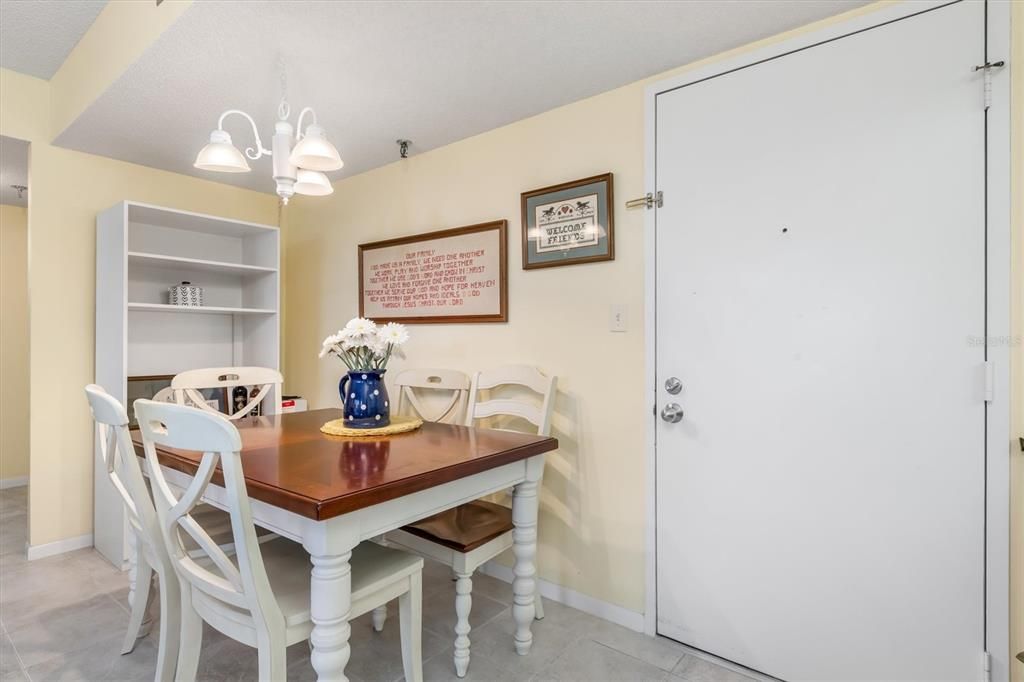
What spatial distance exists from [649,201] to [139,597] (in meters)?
2.36

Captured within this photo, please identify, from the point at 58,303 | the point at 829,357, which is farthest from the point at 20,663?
the point at 829,357

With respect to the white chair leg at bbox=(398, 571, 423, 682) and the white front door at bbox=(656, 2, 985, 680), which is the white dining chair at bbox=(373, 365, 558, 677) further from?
the white front door at bbox=(656, 2, 985, 680)

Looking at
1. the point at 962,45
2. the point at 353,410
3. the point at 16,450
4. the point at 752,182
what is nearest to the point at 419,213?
the point at 353,410

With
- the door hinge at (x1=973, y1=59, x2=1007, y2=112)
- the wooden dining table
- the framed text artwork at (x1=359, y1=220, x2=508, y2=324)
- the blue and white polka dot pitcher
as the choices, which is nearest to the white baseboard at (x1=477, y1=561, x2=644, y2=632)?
the wooden dining table

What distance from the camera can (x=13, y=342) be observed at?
383 cm

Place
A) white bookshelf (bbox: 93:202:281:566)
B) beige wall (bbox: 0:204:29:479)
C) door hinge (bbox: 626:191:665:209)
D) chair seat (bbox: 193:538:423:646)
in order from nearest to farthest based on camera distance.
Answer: chair seat (bbox: 193:538:423:646) < door hinge (bbox: 626:191:665:209) < white bookshelf (bbox: 93:202:281:566) < beige wall (bbox: 0:204:29:479)

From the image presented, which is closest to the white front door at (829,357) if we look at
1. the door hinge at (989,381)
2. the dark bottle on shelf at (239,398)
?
the door hinge at (989,381)

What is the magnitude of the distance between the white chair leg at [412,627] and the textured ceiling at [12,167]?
301 centimetres

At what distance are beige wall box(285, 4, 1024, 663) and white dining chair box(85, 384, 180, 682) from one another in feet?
4.64

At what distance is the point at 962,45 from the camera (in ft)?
4.72

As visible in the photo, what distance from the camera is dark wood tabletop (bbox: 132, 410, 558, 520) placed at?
1203 mm

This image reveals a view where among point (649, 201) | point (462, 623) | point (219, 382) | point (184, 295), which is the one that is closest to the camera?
point (462, 623)

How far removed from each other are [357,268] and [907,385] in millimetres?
2782

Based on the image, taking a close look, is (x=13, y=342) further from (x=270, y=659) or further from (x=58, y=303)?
(x=270, y=659)
